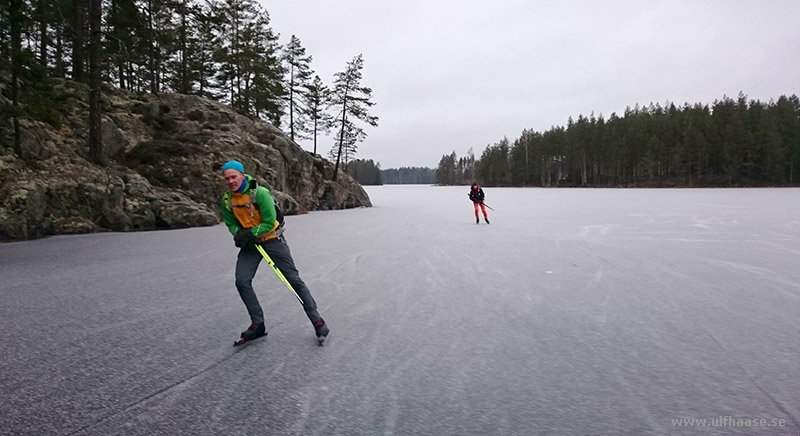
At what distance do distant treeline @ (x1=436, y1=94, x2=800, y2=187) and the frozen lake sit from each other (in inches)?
2881

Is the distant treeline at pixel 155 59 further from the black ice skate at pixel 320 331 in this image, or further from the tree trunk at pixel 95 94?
the black ice skate at pixel 320 331

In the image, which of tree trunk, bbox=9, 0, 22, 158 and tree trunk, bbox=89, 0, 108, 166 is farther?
tree trunk, bbox=89, 0, 108, 166

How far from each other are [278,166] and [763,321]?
22.7 metres

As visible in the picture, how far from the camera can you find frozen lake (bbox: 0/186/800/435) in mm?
2568

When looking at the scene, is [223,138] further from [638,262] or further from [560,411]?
[560,411]

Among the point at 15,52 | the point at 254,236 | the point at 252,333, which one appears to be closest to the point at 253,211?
the point at 254,236

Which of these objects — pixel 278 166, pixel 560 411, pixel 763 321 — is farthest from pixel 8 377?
pixel 278 166

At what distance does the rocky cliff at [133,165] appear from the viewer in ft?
37.9

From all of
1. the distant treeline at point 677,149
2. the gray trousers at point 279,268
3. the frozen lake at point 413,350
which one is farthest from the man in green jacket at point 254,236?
the distant treeline at point 677,149

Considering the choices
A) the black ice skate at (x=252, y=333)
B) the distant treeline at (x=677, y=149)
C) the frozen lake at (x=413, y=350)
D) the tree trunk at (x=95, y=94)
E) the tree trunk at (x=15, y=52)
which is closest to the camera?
the frozen lake at (x=413, y=350)

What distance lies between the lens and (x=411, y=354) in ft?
11.9

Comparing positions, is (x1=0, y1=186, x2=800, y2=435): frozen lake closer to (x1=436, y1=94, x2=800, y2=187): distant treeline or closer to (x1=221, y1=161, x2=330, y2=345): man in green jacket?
(x1=221, y1=161, x2=330, y2=345): man in green jacket

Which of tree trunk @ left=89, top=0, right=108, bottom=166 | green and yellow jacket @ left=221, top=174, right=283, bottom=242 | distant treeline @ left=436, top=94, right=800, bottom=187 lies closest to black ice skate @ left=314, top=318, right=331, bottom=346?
green and yellow jacket @ left=221, top=174, right=283, bottom=242

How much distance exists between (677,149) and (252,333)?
81.9 m
